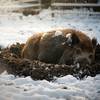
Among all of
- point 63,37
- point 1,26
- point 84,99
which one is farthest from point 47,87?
point 1,26

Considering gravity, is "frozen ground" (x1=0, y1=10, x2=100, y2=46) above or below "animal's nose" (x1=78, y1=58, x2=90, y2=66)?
below

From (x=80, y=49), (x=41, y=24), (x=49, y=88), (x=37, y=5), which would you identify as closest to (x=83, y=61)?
(x=80, y=49)

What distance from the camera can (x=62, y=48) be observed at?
224 inches

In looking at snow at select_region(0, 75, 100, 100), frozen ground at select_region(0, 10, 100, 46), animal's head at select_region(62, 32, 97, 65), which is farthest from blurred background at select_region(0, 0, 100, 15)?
snow at select_region(0, 75, 100, 100)

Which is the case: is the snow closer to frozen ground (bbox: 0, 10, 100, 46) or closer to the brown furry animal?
→ the brown furry animal

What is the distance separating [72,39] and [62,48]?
0.28 m

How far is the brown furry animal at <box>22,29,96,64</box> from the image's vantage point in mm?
5527

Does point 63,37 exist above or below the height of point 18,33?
above

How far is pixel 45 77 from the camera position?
4926mm

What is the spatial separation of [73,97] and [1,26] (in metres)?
5.84

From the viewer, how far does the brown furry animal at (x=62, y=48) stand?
553 cm

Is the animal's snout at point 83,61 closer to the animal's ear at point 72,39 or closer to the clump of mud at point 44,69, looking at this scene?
the clump of mud at point 44,69

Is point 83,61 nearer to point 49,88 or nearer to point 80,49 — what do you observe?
point 80,49

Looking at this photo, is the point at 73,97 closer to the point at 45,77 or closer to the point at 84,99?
the point at 84,99
